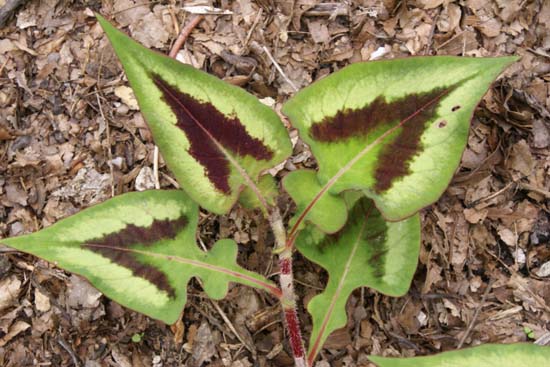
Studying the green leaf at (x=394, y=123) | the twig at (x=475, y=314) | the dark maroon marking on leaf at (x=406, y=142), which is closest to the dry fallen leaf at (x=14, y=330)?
the green leaf at (x=394, y=123)

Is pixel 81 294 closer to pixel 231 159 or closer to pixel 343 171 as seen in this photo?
pixel 231 159

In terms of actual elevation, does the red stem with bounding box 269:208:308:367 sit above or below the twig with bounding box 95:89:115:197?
below

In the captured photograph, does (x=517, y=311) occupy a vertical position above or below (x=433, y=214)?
below

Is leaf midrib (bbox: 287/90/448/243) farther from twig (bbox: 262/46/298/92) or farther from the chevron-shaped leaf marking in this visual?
twig (bbox: 262/46/298/92)

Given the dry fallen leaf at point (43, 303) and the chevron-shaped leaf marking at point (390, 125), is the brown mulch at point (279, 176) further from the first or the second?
the chevron-shaped leaf marking at point (390, 125)

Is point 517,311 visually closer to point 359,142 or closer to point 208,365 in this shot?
point 359,142

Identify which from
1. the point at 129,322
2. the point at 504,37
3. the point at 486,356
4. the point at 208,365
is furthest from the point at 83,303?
the point at 504,37

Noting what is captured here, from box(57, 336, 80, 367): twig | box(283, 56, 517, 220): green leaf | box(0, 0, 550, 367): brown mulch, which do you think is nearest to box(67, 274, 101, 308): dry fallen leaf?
box(0, 0, 550, 367): brown mulch
